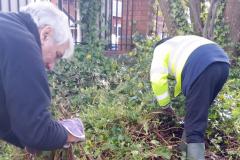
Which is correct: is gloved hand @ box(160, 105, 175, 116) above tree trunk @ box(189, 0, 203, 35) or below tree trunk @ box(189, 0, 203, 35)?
below

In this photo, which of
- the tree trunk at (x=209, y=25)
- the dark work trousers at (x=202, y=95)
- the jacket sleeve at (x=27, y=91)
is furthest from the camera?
the tree trunk at (x=209, y=25)

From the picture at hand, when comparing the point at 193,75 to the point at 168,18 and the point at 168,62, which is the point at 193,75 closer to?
the point at 168,62

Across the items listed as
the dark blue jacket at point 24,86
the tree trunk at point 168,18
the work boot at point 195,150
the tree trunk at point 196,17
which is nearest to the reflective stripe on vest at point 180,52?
the work boot at point 195,150

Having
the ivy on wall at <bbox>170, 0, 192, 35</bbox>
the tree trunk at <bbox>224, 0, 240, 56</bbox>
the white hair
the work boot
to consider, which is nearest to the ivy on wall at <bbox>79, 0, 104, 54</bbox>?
the ivy on wall at <bbox>170, 0, 192, 35</bbox>

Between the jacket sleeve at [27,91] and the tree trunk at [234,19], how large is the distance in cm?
544

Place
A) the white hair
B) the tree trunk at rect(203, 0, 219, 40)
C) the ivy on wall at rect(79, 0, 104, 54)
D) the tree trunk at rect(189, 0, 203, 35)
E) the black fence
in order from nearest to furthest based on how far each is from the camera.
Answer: the white hair
the tree trunk at rect(203, 0, 219, 40)
the tree trunk at rect(189, 0, 203, 35)
the ivy on wall at rect(79, 0, 104, 54)
the black fence

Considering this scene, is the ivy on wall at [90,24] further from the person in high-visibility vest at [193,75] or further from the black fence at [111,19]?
the person in high-visibility vest at [193,75]

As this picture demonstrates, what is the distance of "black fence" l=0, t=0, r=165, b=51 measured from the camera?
22.7 ft

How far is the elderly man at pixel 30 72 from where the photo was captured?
5.75 ft

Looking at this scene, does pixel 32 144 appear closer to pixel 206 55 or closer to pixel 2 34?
pixel 2 34

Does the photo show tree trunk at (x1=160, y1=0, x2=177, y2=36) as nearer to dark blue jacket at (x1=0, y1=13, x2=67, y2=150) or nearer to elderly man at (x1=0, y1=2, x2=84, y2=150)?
elderly man at (x1=0, y1=2, x2=84, y2=150)

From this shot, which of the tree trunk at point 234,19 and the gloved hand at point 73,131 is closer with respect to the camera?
the gloved hand at point 73,131

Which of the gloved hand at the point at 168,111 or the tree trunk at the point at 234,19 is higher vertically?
the tree trunk at the point at 234,19

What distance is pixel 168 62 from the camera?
3346 millimetres
